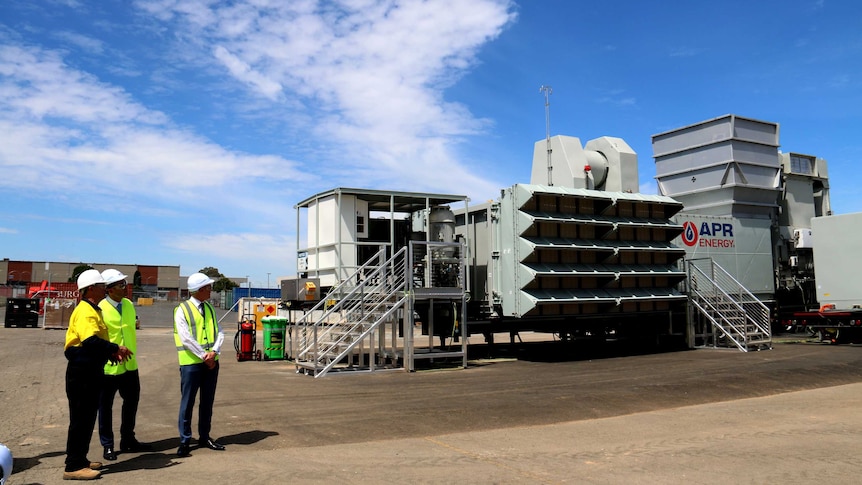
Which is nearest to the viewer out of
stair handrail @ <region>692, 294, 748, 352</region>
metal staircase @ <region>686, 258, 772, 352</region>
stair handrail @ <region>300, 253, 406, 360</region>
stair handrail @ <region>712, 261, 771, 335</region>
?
stair handrail @ <region>300, 253, 406, 360</region>

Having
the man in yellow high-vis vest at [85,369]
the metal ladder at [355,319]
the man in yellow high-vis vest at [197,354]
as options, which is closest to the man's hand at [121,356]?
the man in yellow high-vis vest at [85,369]

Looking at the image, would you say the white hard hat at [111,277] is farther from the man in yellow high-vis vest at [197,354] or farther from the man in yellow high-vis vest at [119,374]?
the man in yellow high-vis vest at [197,354]

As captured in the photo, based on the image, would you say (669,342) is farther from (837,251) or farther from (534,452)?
(534,452)

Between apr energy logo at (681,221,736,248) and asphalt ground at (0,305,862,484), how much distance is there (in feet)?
23.2

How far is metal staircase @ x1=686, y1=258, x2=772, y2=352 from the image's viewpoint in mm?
18812

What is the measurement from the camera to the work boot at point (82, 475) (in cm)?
553

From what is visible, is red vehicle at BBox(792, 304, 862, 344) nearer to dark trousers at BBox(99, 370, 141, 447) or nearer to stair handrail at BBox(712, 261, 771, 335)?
stair handrail at BBox(712, 261, 771, 335)

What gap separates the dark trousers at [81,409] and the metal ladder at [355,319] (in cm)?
777

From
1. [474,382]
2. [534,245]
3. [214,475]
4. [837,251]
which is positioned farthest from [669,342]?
[214,475]

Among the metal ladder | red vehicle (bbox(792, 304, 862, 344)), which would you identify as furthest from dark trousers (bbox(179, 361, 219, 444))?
red vehicle (bbox(792, 304, 862, 344))

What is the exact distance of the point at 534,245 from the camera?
15.8 m

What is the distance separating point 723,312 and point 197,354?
1766 cm

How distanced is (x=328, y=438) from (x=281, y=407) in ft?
7.51

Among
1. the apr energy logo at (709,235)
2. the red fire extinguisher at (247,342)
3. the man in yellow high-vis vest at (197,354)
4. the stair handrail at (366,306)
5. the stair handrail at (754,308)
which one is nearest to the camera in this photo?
the man in yellow high-vis vest at (197,354)
